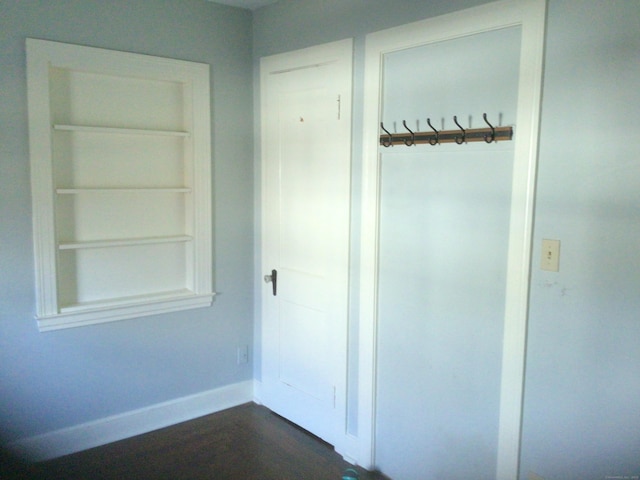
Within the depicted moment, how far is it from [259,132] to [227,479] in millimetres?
2037

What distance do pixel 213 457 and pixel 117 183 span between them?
1652 millimetres

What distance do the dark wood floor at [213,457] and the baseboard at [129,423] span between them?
44 millimetres

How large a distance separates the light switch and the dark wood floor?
1.45 meters

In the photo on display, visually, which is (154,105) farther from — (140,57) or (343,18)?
(343,18)

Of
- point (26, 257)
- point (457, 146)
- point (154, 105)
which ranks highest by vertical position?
point (154, 105)

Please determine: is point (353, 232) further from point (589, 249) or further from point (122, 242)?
point (122, 242)

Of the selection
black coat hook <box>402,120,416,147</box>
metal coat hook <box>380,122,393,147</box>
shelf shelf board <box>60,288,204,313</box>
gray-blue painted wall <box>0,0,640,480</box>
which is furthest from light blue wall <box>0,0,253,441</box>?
black coat hook <box>402,120,416,147</box>

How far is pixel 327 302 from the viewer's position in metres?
2.95

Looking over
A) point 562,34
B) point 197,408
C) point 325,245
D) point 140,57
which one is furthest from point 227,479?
point 562,34

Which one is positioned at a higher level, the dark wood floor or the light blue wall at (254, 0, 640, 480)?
the light blue wall at (254, 0, 640, 480)

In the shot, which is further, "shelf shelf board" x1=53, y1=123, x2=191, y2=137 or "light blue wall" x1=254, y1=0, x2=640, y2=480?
"shelf shelf board" x1=53, y1=123, x2=191, y2=137

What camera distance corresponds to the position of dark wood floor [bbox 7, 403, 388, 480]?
2.74 metres

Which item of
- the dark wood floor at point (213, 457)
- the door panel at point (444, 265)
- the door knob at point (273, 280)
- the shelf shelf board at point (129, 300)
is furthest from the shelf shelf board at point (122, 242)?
the door panel at point (444, 265)

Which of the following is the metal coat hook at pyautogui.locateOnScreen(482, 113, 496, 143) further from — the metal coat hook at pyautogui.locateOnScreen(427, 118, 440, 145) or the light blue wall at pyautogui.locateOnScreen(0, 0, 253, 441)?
the light blue wall at pyautogui.locateOnScreen(0, 0, 253, 441)
